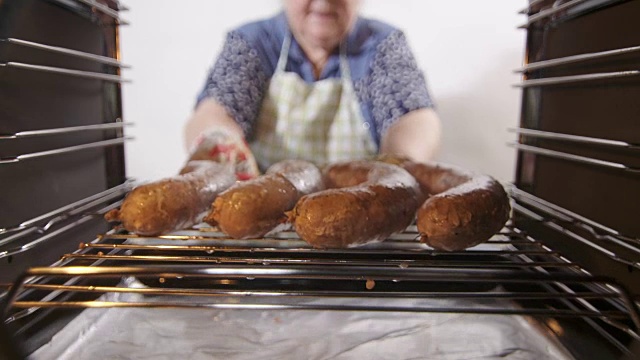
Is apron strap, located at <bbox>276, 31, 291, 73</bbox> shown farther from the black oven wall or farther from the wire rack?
the wire rack

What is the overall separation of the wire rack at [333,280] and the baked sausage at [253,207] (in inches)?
1.5

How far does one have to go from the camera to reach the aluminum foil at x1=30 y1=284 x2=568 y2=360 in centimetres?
95

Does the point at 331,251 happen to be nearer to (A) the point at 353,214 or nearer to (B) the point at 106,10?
(A) the point at 353,214

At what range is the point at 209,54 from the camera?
1.55m

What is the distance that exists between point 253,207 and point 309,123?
764 mm

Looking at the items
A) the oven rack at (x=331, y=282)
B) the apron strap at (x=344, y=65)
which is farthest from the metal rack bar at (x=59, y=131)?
the apron strap at (x=344, y=65)

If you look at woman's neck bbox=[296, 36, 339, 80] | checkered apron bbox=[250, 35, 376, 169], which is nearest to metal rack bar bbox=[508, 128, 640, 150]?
checkered apron bbox=[250, 35, 376, 169]

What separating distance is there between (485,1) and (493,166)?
51cm

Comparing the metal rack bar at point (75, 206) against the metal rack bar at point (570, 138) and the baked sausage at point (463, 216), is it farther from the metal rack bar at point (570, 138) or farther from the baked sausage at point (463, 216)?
the metal rack bar at point (570, 138)

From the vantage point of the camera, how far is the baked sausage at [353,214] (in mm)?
890

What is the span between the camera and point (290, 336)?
102 centimetres

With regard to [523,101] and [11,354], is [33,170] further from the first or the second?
[523,101]

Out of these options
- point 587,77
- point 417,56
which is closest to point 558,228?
point 587,77

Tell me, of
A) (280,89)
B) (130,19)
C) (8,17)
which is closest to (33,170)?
(8,17)
